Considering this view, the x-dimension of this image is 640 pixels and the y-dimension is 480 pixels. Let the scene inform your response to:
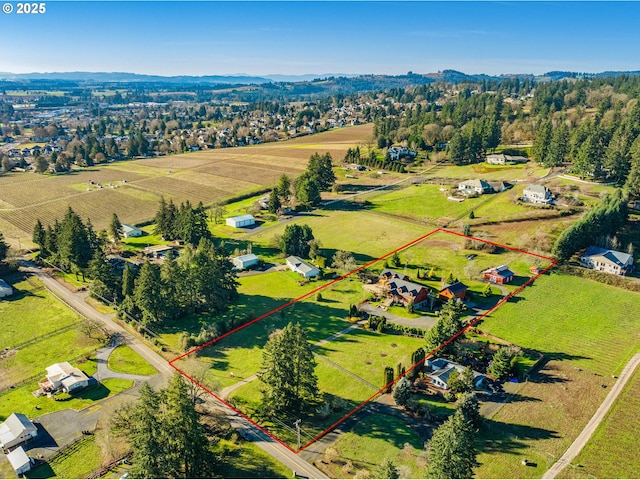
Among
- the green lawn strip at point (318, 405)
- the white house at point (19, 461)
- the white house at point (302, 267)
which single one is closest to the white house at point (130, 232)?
the white house at point (302, 267)

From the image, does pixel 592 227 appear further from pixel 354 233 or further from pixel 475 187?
pixel 354 233

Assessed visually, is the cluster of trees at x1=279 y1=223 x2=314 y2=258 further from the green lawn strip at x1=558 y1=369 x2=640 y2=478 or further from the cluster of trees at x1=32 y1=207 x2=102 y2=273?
the green lawn strip at x1=558 y1=369 x2=640 y2=478

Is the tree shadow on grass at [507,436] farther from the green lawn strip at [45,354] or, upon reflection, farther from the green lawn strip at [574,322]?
the green lawn strip at [45,354]

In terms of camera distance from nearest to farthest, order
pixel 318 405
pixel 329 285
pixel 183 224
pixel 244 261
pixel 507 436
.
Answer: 1. pixel 507 436
2. pixel 318 405
3. pixel 329 285
4. pixel 244 261
5. pixel 183 224

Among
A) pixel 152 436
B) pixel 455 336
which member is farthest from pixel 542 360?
pixel 152 436

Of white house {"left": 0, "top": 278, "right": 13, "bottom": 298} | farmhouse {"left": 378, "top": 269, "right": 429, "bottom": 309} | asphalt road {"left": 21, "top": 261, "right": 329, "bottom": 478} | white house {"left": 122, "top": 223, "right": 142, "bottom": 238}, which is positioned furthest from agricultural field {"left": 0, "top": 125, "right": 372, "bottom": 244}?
farmhouse {"left": 378, "top": 269, "right": 429, "bottom": 309}

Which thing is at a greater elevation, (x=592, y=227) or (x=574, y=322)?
(x=592, y=227)

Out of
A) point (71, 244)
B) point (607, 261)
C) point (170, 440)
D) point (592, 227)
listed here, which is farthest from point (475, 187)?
point (170, 440)
